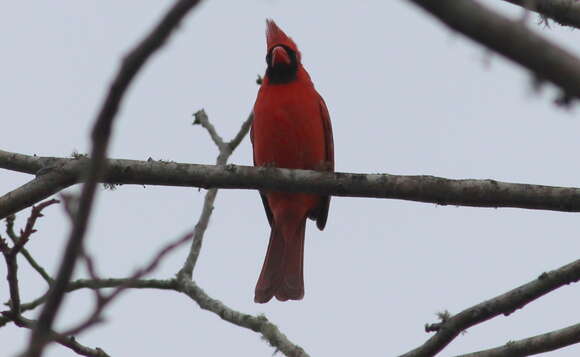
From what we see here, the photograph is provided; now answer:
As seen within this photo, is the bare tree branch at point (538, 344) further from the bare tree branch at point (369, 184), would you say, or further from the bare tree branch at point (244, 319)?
the bare tree branch at point (244, 319)

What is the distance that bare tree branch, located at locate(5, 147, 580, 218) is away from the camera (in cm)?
410

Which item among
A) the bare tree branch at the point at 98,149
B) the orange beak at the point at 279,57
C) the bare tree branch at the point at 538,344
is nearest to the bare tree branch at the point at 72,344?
the bare tree branch at the point at 538,344

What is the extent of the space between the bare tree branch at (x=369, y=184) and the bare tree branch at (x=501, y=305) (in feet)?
1.38

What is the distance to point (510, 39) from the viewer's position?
136 centimetres

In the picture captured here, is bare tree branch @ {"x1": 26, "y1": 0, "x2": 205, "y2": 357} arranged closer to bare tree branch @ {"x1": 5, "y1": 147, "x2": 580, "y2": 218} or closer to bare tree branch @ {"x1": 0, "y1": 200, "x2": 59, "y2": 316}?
bare tree branch @ {"x1": 0, "y1": 200, "x2": 59, "y2": 316}

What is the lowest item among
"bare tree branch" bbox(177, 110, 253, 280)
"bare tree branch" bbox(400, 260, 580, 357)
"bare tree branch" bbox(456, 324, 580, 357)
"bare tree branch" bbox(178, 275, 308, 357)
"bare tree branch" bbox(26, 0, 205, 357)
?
"bare tree branch" bbox(26, 0, 205, 357)

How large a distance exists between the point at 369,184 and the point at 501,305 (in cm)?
93

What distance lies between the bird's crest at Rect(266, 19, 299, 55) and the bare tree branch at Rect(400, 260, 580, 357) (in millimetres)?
4231

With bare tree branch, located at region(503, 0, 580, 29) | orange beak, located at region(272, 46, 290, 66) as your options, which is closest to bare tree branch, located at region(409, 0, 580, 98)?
bare tree branch, located at region(503, 0, 580, 29)

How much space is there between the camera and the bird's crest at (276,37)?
760 centimetres

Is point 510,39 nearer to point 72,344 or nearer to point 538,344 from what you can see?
point 538,344

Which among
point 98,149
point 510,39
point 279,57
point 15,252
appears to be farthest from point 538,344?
point 279,57

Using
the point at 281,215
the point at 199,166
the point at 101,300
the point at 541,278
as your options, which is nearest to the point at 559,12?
the point at 541,278

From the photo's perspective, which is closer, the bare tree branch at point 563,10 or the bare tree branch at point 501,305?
the bare tree branch at point 501,305
